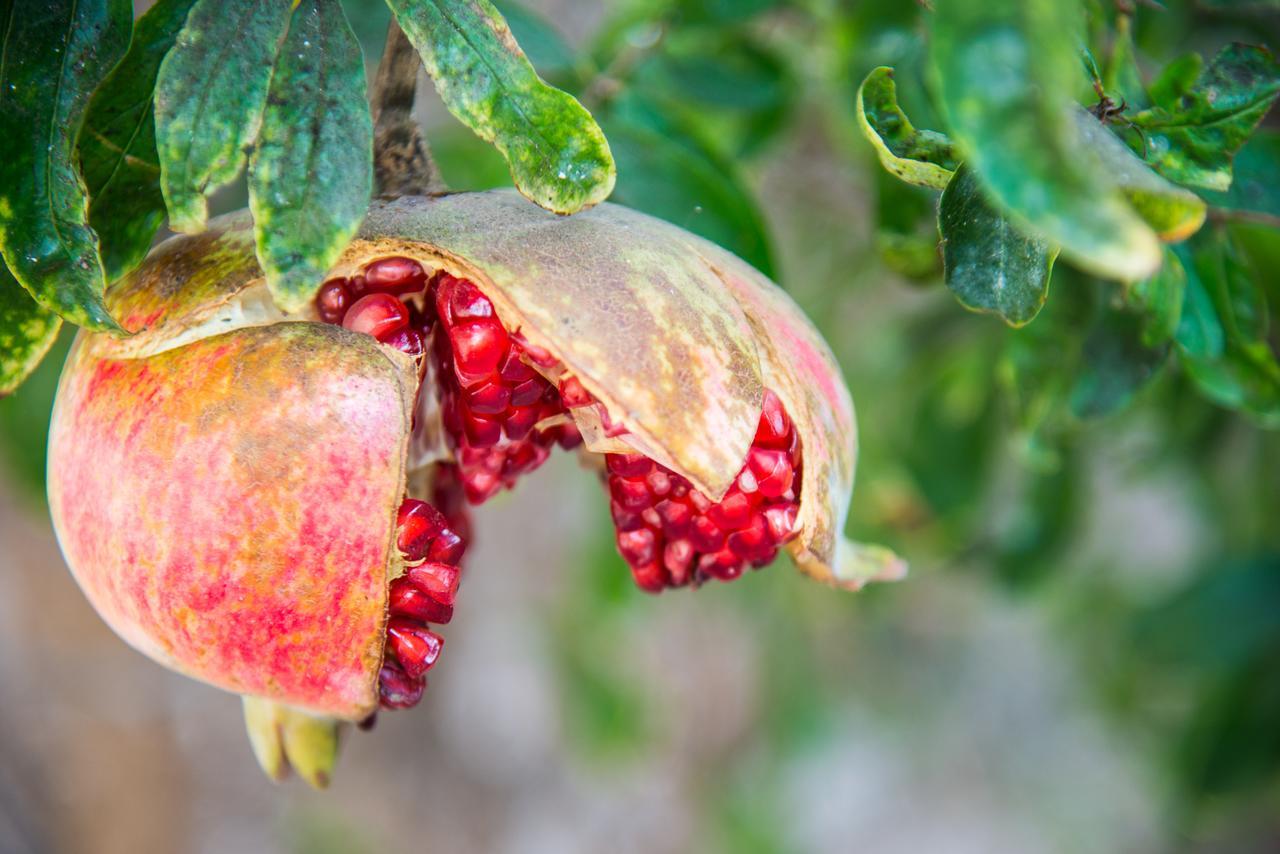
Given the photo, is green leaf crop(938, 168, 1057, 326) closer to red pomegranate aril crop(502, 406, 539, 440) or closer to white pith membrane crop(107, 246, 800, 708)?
white pith membrane crop(107, 246, 800, 708)

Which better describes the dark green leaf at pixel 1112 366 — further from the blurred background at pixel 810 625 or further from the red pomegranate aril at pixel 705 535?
the red pomegranate aril at pixel 705 535

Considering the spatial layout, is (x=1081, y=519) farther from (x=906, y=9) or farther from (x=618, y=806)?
(x=618, y=806)

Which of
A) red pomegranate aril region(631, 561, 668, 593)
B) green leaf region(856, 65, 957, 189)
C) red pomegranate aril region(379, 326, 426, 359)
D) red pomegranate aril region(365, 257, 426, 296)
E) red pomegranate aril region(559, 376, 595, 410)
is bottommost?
red pomegranate aril region(631, 561, 668, 593)

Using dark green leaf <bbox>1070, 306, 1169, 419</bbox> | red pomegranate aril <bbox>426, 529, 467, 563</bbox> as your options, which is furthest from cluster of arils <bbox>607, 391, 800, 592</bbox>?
dark green leaf <bbox>1070, 306, 1169, 419</bbox>

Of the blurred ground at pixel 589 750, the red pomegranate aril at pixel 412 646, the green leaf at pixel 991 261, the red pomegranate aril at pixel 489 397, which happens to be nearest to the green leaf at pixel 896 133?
the green leaf at pixel 991 261

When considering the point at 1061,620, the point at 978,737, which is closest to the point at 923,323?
the point at 1061,620
